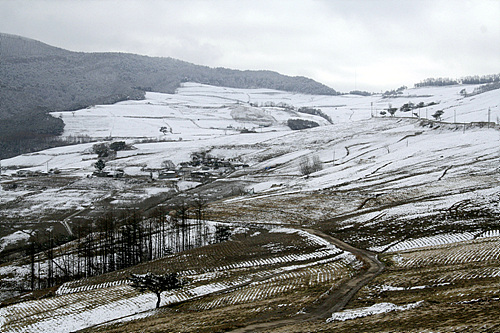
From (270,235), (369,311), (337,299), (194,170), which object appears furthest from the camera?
(194,170)

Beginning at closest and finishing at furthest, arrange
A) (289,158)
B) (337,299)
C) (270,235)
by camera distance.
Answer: (337,299)
(270,235)
(289,158)

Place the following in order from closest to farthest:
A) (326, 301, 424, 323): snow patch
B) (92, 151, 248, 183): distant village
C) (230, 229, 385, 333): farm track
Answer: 1. (326, 301, 424, 323): snow patch
2. (230, 229, 385, 333): farm track
3. (92, 151, 248, 183): distant village

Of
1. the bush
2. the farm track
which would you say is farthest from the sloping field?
the bush

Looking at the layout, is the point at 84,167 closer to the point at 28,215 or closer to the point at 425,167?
the point at 28,215

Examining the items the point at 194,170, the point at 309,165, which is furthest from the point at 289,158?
the point at 194,170

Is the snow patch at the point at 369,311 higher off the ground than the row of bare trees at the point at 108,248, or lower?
higher

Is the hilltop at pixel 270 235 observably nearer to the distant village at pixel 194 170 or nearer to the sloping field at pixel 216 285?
the sloping field at pixel 216 285

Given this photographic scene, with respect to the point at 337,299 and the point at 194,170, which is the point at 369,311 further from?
the point at 194,170

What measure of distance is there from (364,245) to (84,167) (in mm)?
100745

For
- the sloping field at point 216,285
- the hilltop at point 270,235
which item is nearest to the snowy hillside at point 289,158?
the hilltop at point 270,235

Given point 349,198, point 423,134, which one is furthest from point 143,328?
point 423,134

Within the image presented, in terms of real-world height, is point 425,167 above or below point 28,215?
above

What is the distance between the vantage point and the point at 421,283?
23.4 meters

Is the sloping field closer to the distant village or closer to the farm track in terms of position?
the farm track
